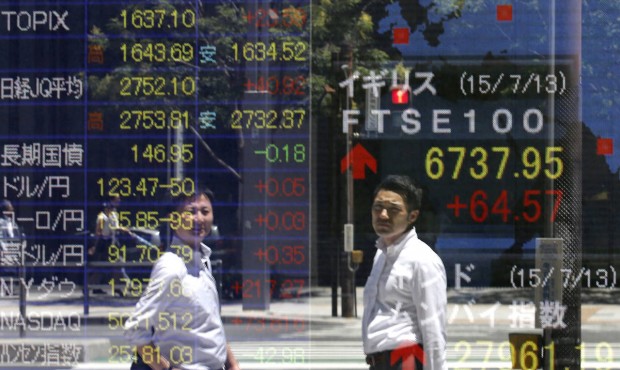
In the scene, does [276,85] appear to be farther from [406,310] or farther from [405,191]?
[406,310]

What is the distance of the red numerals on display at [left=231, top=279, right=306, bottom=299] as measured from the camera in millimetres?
7238

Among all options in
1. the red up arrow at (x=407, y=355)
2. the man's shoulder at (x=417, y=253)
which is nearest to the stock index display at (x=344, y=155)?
the man's shoulder at (x=417, y=253)

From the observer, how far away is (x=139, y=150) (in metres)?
7.32

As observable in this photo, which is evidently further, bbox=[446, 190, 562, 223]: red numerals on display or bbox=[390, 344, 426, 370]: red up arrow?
bbox=[446, 190, 562, 223]: red numerals on display

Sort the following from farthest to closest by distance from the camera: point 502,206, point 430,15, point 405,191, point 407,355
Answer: point 430,15
point 502,206
point 405,191
point 407,355

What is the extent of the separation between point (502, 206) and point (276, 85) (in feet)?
4.13

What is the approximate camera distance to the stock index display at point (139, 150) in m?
7.25

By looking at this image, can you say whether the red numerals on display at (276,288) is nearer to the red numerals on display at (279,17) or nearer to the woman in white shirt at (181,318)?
the woman in white shirt at (181,318)

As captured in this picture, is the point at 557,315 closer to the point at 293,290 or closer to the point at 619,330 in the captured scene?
the point at 619,330

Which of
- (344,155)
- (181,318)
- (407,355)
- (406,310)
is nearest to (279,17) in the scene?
(344,155)

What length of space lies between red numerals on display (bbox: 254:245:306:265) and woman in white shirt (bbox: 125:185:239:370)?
0.35 meters

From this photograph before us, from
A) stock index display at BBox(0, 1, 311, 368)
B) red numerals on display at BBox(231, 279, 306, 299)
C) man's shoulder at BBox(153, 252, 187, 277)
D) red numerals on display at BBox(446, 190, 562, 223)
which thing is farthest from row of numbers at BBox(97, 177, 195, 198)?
red numerals on display at BBox(446, 190, 562, 223)

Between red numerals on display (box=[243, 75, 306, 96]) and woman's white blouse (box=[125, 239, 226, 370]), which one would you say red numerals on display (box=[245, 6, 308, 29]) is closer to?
red numerals on display (box=[243, 75, 306, 96])

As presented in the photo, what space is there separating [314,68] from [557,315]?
170 cm
